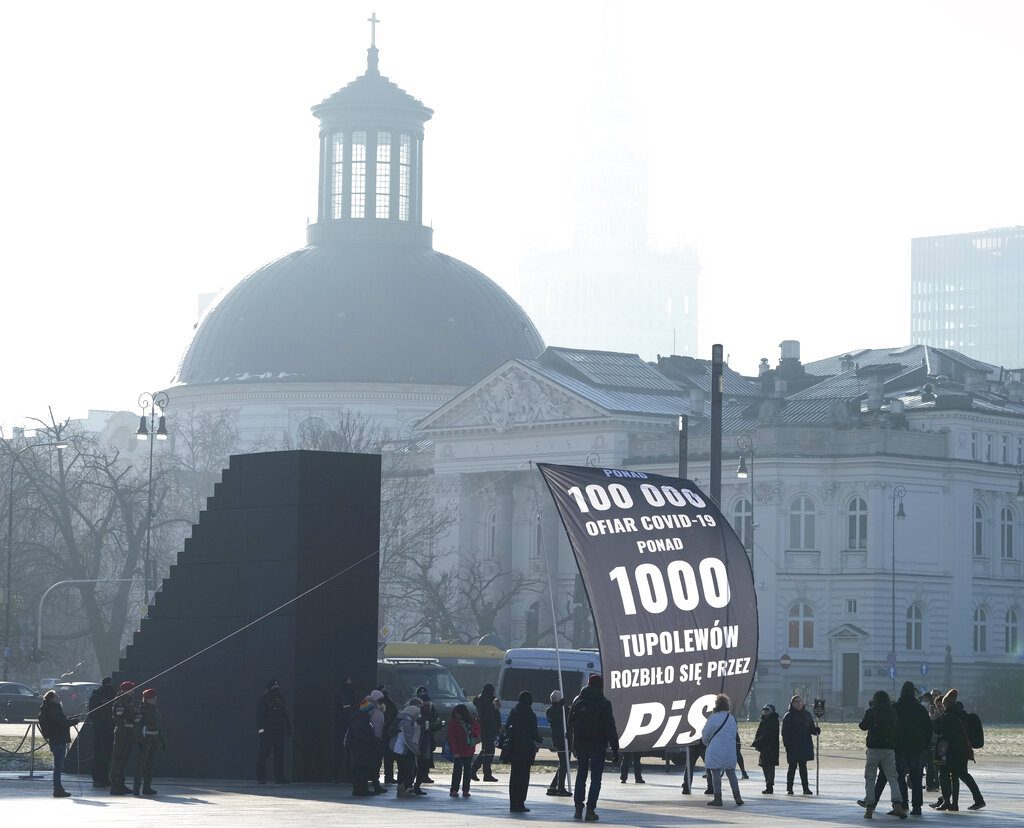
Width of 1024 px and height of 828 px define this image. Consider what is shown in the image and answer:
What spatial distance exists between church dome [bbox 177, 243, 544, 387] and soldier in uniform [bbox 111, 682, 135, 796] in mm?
122289

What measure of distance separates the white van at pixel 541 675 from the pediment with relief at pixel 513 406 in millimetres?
70894

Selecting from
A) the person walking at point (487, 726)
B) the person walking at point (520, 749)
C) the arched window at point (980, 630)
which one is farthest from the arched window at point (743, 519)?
the person walking at point (520, 749)

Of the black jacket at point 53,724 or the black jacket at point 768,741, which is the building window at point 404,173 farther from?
the black jacket at point 53,724

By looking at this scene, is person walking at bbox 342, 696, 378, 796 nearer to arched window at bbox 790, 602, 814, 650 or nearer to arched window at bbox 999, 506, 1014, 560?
arched window at bbox 790, 602, 814, 650

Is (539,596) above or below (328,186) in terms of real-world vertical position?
below

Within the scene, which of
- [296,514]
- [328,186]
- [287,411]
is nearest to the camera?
[296,514]

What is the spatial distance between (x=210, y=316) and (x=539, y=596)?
138 feet

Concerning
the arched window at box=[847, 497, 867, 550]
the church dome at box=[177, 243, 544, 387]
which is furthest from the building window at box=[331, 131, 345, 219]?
the arched window at box=[847, 497, 867, 550]

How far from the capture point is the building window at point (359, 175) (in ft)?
594

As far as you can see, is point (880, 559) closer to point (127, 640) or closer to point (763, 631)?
point (763, 631)

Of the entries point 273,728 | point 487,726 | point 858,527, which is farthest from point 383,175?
point 273,728

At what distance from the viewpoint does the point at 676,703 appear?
4003cm

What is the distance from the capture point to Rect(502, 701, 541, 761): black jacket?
126 ft

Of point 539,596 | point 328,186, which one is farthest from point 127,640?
point 328,186
